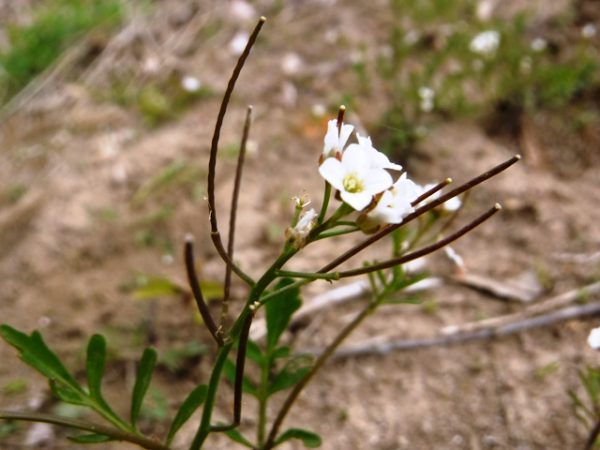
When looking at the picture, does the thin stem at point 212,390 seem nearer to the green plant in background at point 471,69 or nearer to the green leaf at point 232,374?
the green leaf at point 232,374

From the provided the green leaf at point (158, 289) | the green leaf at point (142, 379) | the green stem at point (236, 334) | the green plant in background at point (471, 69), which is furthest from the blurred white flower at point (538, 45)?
the green leaf at point (142, 379)

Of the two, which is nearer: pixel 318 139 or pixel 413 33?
pixel 318 139

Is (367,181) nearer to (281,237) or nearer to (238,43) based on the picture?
(281,237)

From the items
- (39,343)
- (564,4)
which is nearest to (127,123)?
(39,343)

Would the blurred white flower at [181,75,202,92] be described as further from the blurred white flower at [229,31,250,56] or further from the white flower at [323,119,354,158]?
the white flower at [323,119,354,158]

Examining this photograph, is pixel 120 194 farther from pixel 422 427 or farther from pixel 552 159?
pixel 552 159

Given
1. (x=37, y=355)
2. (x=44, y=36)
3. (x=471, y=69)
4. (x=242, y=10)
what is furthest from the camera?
(x=242, y=10)

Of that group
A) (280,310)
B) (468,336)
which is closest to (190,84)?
(468,336)
